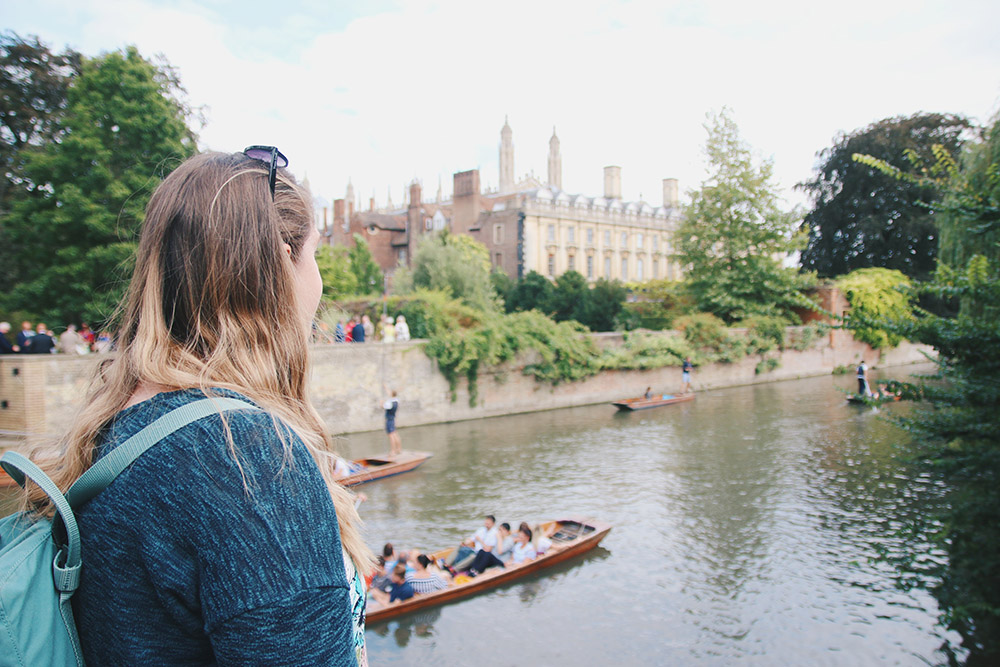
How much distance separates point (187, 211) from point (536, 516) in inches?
398

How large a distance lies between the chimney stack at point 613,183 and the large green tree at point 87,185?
3924 cm

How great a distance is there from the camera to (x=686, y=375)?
78.4ft

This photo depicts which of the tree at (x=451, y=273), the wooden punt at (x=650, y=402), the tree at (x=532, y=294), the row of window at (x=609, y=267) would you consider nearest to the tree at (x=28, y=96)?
the tree at (x=451, y=273)

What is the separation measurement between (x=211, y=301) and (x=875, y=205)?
→ 36.8m

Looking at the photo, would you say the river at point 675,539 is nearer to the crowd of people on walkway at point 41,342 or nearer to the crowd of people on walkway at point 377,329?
the crowd of people on walkway at point 377,329

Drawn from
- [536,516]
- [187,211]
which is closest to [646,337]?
[536,516]

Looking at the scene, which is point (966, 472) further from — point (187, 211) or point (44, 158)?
point (44, 158)

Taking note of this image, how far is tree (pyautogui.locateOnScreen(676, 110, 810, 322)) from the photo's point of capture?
29734 millimetres

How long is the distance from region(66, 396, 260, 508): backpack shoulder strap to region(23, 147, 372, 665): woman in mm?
11

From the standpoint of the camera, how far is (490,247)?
42.3 m

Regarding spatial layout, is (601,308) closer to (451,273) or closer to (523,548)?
(451,273)

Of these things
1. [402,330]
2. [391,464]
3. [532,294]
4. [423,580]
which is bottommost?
[423,580]

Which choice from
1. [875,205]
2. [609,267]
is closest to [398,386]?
[875,205]

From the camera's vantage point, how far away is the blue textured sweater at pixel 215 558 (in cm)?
78
